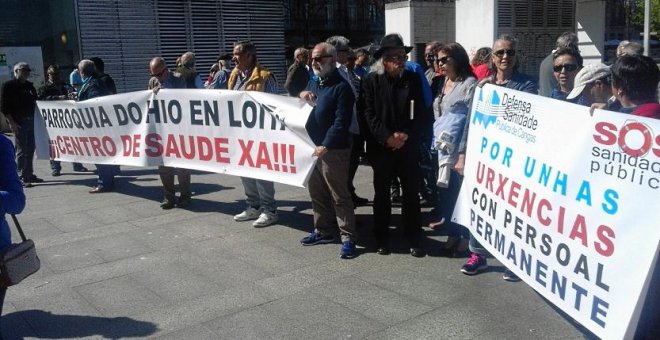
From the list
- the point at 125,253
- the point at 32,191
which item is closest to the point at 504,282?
the point at 125,253

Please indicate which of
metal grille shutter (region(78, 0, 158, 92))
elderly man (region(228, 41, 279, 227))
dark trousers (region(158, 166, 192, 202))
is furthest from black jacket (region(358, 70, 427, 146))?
metal grille shutter (region(78, 0, 158, 92))

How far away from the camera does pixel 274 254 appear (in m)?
5.64

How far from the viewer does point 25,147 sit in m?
9.74

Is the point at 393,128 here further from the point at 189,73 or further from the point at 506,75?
the point at 189,73

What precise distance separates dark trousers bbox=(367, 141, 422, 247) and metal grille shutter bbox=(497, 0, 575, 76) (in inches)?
588

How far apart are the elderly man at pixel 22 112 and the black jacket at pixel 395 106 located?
22.0 feet

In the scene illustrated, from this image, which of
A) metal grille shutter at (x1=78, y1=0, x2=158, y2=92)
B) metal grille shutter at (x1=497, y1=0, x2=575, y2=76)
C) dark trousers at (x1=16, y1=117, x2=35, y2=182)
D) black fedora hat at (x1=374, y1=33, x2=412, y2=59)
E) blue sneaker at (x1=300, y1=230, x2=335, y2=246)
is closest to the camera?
black fedora hat at (x1=374, y1=33, x2=412, y2=59)

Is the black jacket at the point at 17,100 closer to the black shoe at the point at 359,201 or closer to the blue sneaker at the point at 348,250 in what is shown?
the black shoe at the point at 359,201

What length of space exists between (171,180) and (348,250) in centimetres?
308

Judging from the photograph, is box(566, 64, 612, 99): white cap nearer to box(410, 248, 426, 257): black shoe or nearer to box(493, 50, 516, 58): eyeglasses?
box(493, 50, 516, 58): eyeglasses

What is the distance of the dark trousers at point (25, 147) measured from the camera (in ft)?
31.9

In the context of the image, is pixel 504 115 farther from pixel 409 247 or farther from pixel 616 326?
pixel 409 247

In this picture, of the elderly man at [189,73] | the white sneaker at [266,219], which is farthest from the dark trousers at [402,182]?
the elderly man at [189,73]

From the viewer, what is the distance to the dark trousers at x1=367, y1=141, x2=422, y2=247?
17.6 ft
